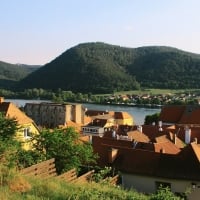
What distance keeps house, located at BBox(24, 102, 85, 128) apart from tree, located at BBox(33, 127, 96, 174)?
1956 inches

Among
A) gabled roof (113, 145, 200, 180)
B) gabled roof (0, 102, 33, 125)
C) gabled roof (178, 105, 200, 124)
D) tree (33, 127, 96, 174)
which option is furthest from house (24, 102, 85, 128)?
tree (33, 127, 96, 174)

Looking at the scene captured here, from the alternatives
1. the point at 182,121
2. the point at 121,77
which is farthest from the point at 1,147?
the point at 121,77

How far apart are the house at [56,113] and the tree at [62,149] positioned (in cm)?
4968

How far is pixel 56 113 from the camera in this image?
7088cm

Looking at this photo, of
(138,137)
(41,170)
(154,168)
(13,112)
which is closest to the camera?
(41,170)

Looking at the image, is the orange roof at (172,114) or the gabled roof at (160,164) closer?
the gabled roof at (160,164)

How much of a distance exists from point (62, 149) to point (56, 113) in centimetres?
5333

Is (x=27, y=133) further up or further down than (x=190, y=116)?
further up

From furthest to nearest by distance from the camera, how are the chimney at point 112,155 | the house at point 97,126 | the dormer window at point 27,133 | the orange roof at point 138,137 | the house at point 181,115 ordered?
the house at point 97,126, the house at point 181,115, the orange roof at point 138,137, the dormer window at point 27,133, the chimney at point 112,155

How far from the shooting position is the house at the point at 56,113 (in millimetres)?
69562

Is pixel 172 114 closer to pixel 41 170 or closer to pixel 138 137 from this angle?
pixel 138 137

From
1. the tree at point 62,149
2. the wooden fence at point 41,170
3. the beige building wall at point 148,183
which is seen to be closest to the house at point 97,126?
the beige building wall at point 148,183

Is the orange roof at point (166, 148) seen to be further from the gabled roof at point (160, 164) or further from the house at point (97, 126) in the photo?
the house at point (97, 126)

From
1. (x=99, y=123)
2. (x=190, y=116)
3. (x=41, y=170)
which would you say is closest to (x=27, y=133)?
(x=41, y=170)
